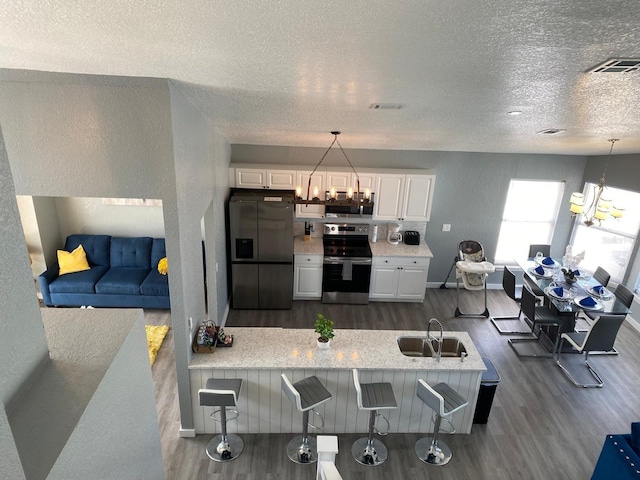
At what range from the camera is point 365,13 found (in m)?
1.08

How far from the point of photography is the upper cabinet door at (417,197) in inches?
235

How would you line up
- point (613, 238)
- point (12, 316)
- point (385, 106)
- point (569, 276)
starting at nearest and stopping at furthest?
point (12, 316)
point (385, 106)
point (569, 276)
point (613, 238)

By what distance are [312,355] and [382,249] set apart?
305cm

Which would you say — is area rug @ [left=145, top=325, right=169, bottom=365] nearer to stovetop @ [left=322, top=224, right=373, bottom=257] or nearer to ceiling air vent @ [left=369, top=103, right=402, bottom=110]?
stovetop @ [left=322, top=224, right=373, bottom=257]

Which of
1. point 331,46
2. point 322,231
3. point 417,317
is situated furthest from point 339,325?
point 331,46

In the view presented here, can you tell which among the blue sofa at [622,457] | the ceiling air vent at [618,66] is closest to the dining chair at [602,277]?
the blue sofa at [622,457]

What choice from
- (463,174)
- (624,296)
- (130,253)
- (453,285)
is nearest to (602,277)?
(624,296)

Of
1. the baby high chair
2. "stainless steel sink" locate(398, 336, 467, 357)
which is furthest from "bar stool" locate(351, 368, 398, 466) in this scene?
the baby high chair

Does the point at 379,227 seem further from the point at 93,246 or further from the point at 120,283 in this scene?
the point at 93,246

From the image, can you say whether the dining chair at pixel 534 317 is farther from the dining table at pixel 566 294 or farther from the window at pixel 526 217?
the window at pixel 526 217

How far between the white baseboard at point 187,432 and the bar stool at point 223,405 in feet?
0.66

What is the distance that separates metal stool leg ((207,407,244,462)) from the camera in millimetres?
3412

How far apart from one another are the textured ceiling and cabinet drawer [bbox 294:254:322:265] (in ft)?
11.4

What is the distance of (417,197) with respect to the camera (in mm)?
6055
